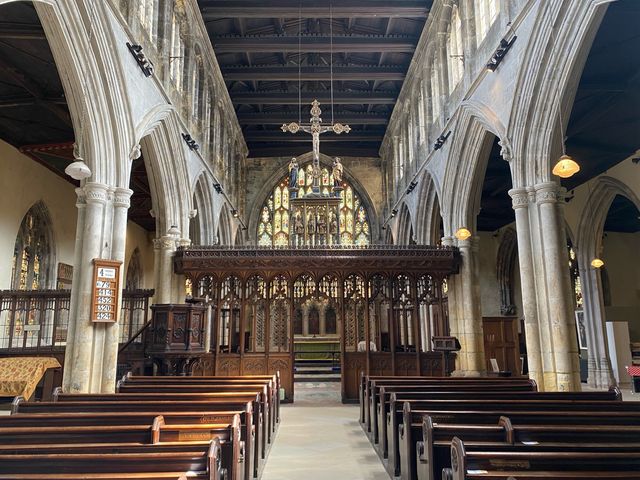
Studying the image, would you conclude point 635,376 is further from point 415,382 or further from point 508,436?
point 508,436

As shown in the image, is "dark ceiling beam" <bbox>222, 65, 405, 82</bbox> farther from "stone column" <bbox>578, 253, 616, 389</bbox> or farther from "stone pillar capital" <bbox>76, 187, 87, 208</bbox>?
"stone pillar capital" <bbox>76, 187, 87, 208</bbox>

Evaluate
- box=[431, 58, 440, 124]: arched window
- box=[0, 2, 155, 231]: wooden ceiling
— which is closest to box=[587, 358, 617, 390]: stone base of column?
box=[431, 58, 440, 124]: arched window

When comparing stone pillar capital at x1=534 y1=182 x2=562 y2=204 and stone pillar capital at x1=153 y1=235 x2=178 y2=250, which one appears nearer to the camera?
stone pillar capital at x1=534 y1=182 x2=562 y2=204

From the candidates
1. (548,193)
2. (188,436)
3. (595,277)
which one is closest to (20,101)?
(188,436)

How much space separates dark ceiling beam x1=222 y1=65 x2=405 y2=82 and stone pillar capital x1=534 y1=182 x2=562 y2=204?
9.85 meters

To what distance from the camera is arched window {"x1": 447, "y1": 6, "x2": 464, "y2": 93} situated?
38.6ft

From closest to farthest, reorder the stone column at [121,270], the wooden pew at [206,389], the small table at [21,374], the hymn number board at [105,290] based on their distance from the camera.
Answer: the wooden pew at [206,389]
the hymn number board at [105,290]
the stone column at [121,270]
the small table at [21,374]

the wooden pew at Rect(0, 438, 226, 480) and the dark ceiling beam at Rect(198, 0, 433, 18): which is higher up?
the dark ceiling beam at Rect(198, 0, 433, 18)

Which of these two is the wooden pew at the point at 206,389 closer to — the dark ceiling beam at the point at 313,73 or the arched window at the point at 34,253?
the arched window at the point at 34,253

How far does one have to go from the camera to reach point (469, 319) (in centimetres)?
1085

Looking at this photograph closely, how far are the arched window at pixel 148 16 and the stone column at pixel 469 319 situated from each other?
8.42 metres

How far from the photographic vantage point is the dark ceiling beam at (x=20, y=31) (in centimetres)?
827

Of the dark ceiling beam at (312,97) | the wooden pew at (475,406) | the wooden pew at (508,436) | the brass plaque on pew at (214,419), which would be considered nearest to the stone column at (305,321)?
the dark ceiling beam at (312,97)

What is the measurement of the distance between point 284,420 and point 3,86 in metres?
9.41
